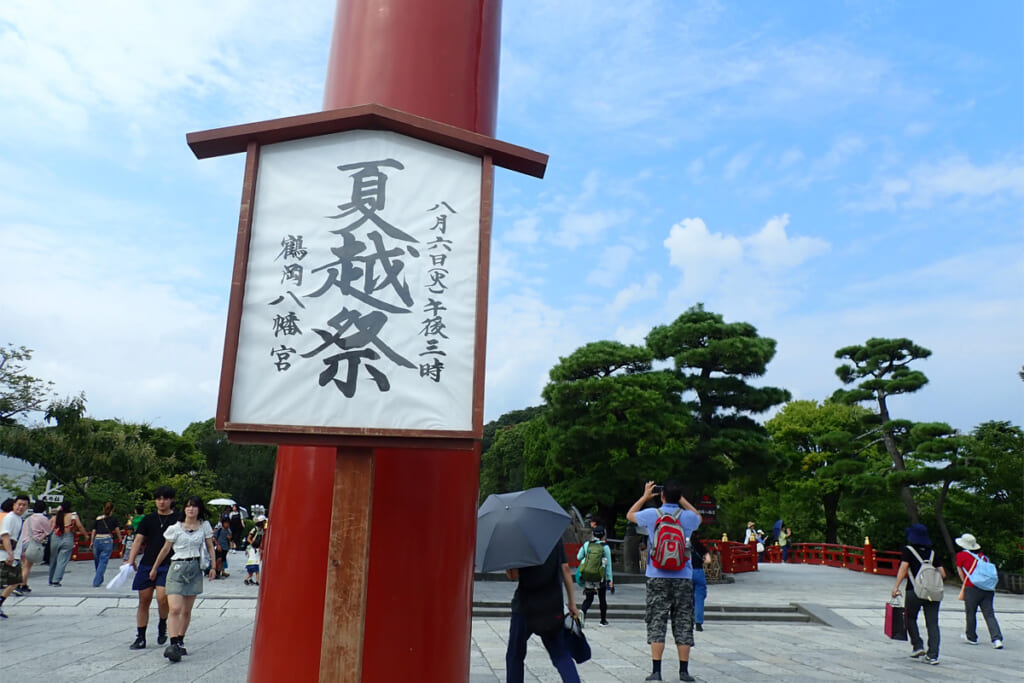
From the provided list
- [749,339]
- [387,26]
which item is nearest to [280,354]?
[387,26]

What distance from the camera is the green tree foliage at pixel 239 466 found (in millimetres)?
40562

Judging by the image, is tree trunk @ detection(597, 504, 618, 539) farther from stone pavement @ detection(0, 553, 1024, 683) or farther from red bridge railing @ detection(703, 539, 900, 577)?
stone pavement @ detection(0, 553, 1024, 683)

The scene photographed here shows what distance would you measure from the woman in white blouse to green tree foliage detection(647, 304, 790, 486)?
48.9 ft

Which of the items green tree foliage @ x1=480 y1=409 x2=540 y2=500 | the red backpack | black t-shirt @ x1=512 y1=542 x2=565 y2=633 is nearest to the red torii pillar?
black t-shirt @ x1=512 y1=542 x2=565 y2=633

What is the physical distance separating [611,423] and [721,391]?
134 inches

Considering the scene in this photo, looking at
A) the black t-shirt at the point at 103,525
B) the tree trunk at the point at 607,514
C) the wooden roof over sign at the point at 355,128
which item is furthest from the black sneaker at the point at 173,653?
the tree trunk at the point at 607,514

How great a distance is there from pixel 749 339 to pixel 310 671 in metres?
17.5

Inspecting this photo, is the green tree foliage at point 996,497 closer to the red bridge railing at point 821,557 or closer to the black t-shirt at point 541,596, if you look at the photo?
the red bridge railing at point 821,557

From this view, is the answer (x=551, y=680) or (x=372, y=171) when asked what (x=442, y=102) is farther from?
(x=551, y=680)

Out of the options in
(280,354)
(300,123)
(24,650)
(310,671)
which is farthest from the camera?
(24,650)

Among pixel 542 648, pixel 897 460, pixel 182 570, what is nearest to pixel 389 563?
pixel 182 570

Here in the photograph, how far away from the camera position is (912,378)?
21031 mm

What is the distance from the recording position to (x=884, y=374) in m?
21.8

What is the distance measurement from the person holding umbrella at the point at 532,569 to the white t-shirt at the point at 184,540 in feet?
10.2
